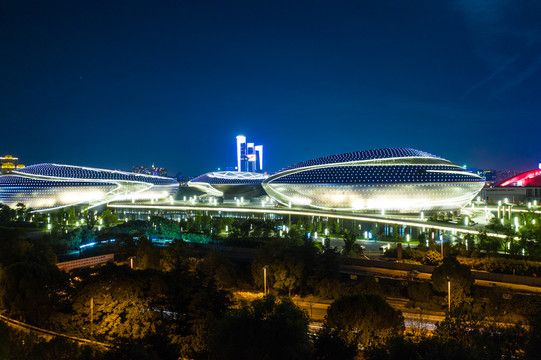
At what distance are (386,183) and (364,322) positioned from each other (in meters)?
35.6

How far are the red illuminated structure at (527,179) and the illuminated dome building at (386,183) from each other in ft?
91.1

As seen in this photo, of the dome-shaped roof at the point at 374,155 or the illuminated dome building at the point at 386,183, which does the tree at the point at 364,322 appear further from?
the dome-shaped roof at the point at 374,155

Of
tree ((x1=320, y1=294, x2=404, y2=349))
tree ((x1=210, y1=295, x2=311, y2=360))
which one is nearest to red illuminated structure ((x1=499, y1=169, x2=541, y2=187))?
tree ((x1=320, y1=294, x2=404, y2=349))

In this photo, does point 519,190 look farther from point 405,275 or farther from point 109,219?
point 109,219

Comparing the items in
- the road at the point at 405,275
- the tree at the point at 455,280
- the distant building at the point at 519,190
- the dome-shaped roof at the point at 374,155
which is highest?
the dome-shaped roof at the point at 374,155

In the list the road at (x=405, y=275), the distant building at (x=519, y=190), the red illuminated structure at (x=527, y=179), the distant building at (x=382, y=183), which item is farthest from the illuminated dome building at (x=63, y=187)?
the red illuminated structure at (x=527, y=179)

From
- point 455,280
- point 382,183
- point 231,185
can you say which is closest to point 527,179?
point 382,183

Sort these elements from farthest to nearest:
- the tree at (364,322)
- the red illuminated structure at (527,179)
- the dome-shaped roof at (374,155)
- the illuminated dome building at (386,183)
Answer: the red illuminated structure at (527,179)
the dome-shaped roof at (374,155)
the illuminated dome building at (386,183)
the tree at (364,322)

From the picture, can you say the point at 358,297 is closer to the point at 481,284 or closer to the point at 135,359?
the point at 135,359

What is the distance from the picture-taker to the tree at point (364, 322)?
12.0 meters

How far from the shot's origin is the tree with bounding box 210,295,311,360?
10.3 m

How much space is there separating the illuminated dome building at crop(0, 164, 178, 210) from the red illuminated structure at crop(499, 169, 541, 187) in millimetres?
68448

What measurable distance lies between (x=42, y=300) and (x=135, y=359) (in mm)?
8112

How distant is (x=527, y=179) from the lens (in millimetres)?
69438
